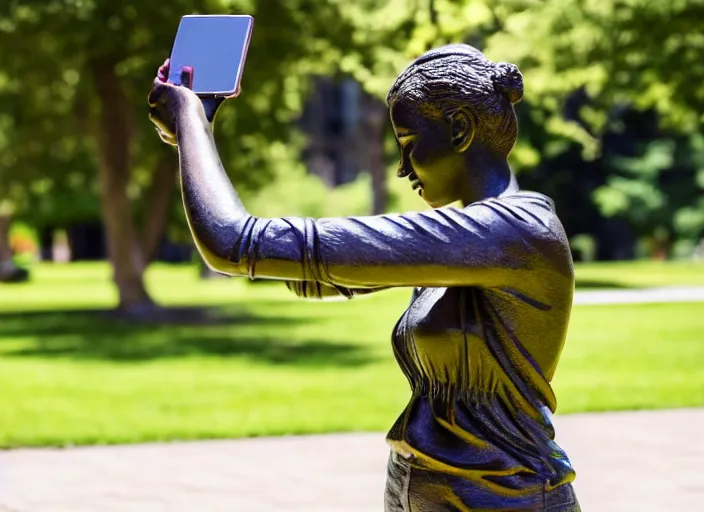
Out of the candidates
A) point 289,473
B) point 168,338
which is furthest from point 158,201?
point 289,473

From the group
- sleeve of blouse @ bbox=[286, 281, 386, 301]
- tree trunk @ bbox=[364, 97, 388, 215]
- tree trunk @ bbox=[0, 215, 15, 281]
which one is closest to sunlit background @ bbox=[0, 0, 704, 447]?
tree trunk @ bbox=[364, 97, 388, 215]

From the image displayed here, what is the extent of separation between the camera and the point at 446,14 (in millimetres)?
9859

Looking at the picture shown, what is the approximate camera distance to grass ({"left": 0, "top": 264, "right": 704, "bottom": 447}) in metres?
11.3

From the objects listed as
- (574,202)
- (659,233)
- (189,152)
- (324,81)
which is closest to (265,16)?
(189,152)

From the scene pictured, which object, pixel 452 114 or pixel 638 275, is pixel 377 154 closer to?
pixel 638 275

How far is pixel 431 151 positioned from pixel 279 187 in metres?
40.1

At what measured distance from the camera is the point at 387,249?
8.13ft

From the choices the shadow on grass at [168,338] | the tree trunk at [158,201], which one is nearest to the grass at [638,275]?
the tree trunk at [158,201]

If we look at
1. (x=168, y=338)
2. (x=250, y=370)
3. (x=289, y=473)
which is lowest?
(x=168, y=338)

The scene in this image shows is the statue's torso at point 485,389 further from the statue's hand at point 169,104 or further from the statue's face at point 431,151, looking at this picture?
the statue's hand at point 169,104

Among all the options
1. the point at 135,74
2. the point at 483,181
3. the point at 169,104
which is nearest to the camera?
the point at 169,104

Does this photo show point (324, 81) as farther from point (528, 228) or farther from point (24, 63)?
point (528, 228)

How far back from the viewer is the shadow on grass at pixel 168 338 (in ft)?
56.7

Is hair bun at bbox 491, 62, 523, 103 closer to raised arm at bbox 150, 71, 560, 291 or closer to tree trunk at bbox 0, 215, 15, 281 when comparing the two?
raised arm at bbox 150, 71, 560, 291
